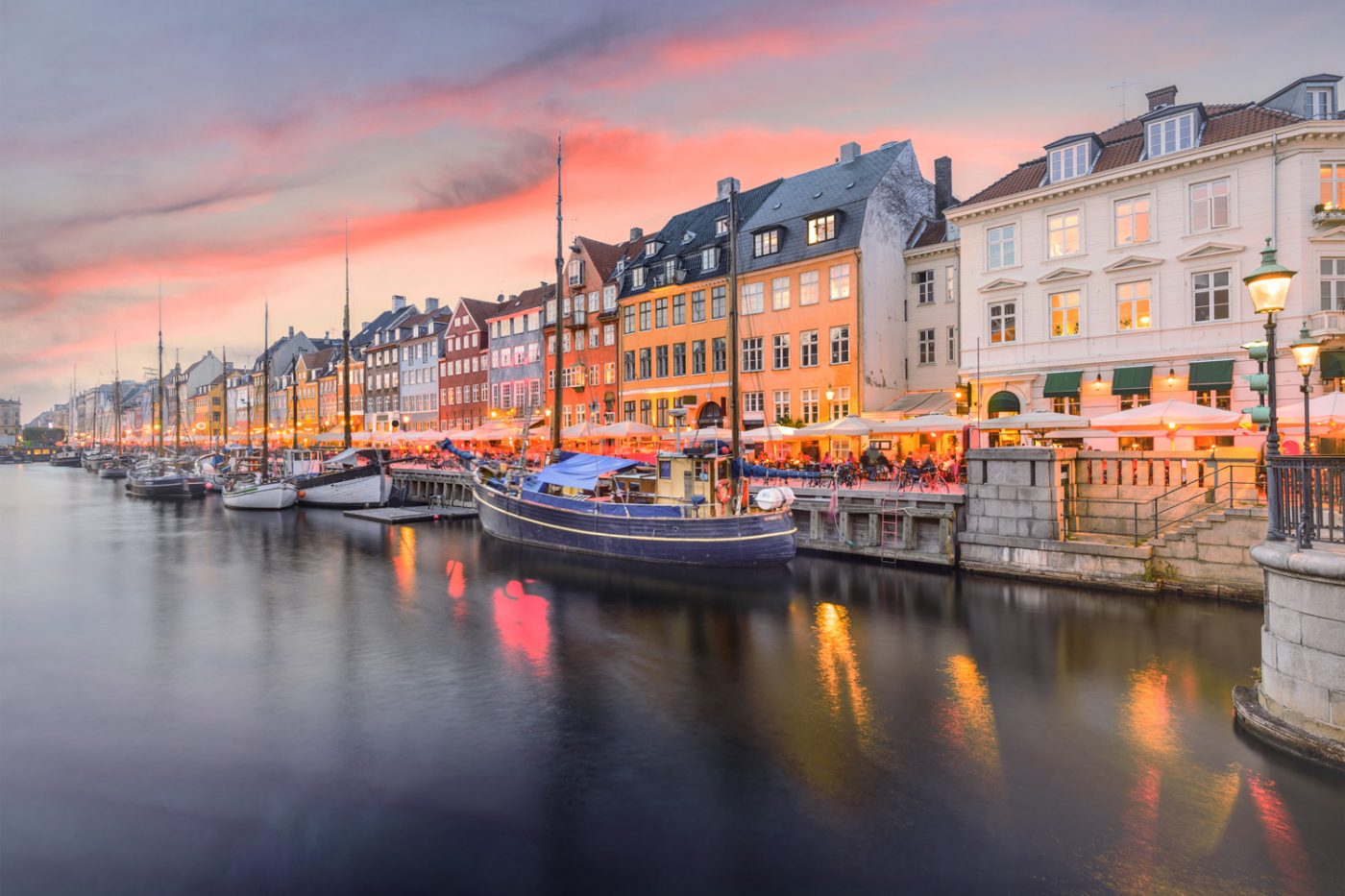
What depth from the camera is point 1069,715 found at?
1217 cm

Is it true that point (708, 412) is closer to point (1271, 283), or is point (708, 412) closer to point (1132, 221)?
point (1132, 221)

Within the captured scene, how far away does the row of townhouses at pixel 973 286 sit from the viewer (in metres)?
25.8

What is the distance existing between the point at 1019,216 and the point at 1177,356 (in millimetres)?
8863

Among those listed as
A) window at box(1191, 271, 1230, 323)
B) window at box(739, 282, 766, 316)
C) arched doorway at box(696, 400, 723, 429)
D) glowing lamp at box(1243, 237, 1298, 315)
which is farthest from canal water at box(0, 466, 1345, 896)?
window at box(739, 282, 766, 316)

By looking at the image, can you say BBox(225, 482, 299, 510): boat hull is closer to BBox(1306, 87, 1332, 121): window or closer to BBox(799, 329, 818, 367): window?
BBox(799, 329, 818, 367): window

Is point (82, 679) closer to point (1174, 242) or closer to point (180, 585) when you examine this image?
point (180, 585)

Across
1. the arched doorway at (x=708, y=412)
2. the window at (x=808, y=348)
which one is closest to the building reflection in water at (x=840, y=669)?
the arched doorway at (x=708, y=412)

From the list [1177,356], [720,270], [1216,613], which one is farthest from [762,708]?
[720,270]

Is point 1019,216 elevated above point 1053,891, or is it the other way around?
point 1019,216

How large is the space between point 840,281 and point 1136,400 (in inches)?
619

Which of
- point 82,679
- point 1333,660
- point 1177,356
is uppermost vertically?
point 1177,356

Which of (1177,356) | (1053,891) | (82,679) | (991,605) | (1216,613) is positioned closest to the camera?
(1053,891)

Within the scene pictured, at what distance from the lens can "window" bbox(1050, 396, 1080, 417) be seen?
98.5ft

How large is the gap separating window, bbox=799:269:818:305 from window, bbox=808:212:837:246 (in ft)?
5.65
